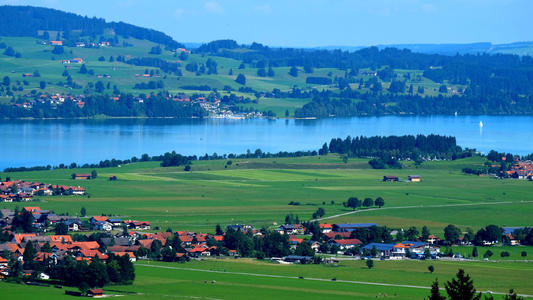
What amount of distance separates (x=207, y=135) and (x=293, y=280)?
73491mm

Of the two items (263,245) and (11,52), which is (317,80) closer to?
(11,52)

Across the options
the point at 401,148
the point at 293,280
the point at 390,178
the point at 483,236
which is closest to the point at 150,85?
the point at 401,148

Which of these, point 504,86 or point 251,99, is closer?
point 251,99

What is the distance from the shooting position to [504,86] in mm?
187375

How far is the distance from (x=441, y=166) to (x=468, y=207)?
71.5 ft

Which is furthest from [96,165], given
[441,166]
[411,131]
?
[411,131]

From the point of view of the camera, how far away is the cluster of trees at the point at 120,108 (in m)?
138

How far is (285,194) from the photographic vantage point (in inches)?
2441

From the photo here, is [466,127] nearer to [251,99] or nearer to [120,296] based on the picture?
[251,99]

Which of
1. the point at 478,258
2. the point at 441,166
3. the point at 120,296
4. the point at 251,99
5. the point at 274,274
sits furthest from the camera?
the point at 251,99

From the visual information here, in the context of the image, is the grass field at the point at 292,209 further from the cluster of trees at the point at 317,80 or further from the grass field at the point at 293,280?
the cluster of trees at the point at 317,80

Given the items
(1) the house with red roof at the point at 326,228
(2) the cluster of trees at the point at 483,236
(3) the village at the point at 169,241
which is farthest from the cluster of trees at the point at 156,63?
(2) the cluster of trees at the point at 483,236

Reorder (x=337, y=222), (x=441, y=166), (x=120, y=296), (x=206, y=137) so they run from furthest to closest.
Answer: (x=206, y=137) → (x=441, y=166) → (x=337, y=222) → (x=120, y=296)

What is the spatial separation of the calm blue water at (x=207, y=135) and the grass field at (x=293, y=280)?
40008 mm
